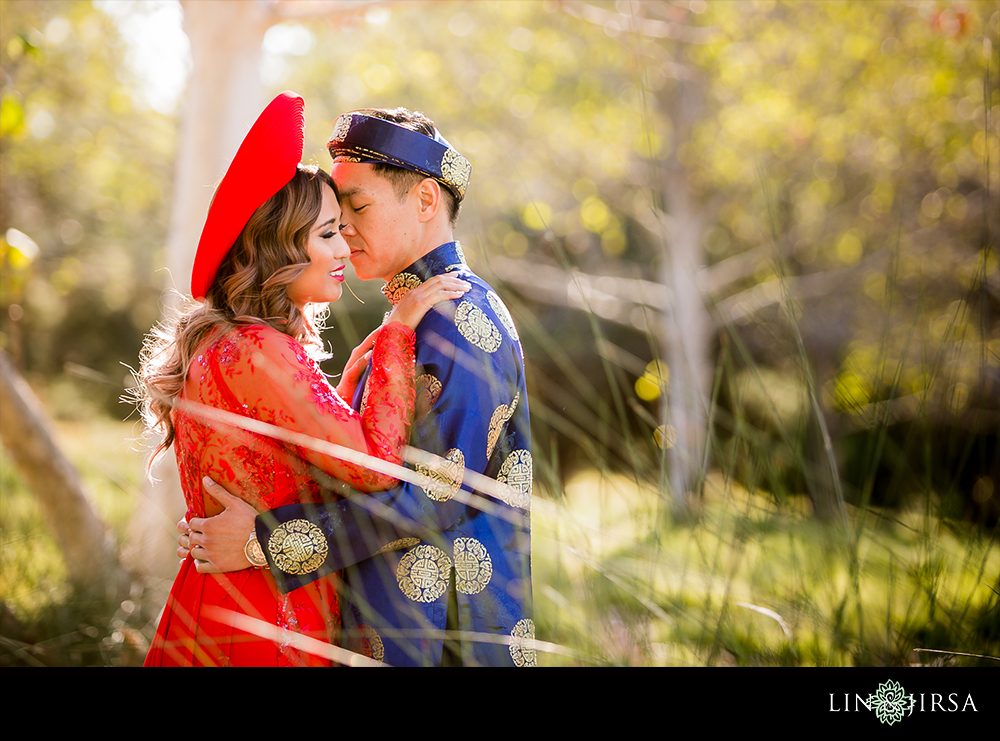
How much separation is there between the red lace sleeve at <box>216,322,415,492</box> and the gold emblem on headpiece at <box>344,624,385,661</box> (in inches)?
14.2

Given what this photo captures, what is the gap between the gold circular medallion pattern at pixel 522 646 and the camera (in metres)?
1.62

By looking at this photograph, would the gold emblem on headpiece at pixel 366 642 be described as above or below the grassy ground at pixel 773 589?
below

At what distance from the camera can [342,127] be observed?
67.3 inches

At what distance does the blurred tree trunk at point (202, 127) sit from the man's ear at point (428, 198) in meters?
2.00

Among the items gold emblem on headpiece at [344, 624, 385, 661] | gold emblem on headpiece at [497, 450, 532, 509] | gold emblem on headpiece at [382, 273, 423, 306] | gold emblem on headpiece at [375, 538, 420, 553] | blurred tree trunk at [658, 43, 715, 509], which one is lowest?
gold emblem on headpiece at [344, 624, 385, 661]

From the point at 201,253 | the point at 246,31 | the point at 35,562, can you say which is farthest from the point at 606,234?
the point at 201,253

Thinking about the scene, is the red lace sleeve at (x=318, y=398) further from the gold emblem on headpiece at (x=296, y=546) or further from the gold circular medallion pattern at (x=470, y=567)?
the gold circular medallion pattern at (x=470, y=567)

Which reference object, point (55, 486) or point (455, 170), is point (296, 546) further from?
point (55, 486)

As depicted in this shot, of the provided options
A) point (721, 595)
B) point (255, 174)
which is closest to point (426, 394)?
point (255, 174)

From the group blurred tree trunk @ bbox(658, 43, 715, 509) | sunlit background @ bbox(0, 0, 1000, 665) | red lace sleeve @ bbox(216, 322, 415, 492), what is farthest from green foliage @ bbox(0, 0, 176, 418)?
blurred tree trunk @ bbox(658, 43, 715, 509)

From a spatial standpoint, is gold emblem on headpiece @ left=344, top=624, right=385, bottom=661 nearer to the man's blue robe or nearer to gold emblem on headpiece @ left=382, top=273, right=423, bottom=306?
the man's blue robe

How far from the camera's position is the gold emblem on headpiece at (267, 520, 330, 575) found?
1449 mm

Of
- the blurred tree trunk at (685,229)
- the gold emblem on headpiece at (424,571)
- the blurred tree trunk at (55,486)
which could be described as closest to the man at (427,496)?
the gold emblem on headpiece at (424,571)

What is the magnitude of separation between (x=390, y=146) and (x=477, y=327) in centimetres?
48
